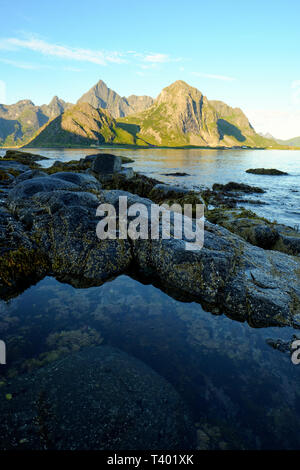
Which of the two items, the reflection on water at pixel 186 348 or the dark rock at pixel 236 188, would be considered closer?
the reflection on water at pixel 186 348

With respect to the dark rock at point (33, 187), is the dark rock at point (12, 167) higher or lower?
higher

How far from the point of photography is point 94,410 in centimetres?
386

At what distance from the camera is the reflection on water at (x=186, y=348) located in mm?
3885

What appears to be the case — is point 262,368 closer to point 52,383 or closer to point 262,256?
point 52,383

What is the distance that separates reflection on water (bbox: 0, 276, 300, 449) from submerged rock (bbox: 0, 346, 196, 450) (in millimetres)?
268

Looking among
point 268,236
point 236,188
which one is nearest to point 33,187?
point 268,236

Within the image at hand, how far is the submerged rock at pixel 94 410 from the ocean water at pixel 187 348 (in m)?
0.27

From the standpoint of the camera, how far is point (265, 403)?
4.18 meters

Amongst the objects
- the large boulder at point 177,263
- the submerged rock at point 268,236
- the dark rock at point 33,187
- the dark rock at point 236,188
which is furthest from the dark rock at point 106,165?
the large boulder at point 177,263

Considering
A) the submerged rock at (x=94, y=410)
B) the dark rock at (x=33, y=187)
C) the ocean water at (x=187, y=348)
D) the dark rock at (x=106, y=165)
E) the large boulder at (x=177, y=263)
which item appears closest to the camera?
the submerged rock at (x=94, y=410)

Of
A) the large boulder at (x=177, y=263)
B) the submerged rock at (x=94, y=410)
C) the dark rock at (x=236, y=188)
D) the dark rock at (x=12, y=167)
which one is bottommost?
the submerged rock at (x=94, y=410)

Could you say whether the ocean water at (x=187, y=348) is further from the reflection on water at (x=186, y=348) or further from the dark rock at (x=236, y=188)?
the dark rock at (x=236, y=188)

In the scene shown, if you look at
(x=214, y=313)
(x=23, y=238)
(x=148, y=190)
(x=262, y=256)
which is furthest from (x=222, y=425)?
(x=148, y=190)

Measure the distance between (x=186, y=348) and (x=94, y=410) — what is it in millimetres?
2252
